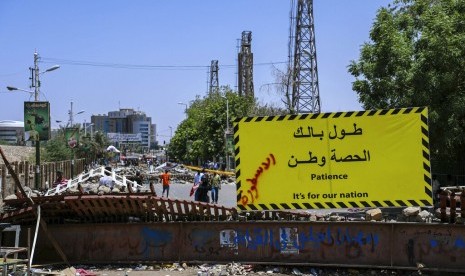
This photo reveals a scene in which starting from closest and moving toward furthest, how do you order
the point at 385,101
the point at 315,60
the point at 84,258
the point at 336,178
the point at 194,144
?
1. the point at 336,178
2. the point at 84,258
3. the point at 385,101
4. the point at 315,60
5. the point at 194,144

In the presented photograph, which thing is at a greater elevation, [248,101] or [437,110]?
[248,101]

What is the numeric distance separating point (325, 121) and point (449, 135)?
1129cm

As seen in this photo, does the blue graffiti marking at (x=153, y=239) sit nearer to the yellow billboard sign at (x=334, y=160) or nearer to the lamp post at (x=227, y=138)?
the yellow billboard sign at (x=334, y=160)

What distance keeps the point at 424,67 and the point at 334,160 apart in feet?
37.7

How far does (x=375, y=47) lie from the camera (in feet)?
76.4

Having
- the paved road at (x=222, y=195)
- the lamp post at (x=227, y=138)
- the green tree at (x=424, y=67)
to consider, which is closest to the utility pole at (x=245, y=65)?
the lamp post at (x=227, y=138)

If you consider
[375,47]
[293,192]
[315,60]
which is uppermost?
[315,60]

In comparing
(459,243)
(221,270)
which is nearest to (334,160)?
(459,243)

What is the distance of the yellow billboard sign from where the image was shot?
36.5 ft

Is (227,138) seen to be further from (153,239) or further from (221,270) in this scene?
(221,270)

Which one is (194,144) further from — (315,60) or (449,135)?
(449,135)

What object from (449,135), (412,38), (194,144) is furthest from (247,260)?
(194,144)

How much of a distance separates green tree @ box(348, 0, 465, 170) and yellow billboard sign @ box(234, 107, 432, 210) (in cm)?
1023

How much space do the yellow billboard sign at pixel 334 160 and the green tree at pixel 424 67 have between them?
10230 mm
